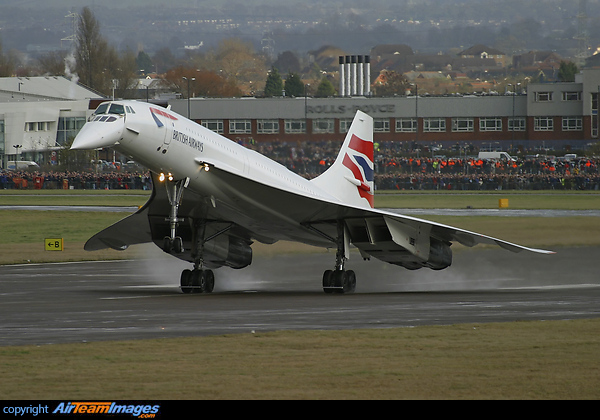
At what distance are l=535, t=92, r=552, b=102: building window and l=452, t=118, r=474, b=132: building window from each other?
287 inches

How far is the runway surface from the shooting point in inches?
576

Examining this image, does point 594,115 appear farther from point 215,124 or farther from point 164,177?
point 164,177

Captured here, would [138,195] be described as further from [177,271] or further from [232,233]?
[232,233]

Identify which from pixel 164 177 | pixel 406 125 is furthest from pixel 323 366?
pixel 406 125

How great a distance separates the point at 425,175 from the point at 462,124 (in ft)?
103

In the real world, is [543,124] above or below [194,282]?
above

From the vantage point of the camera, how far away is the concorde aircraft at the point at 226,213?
18.5 m

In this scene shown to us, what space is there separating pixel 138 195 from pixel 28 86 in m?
46.5

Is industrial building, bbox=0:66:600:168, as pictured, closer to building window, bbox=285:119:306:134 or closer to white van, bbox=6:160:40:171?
building window, bbox=285:119:306:134

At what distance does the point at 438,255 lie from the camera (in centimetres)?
2183

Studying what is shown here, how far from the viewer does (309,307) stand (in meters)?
17.5

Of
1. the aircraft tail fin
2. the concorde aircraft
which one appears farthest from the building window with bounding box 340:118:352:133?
the concorde aircraft

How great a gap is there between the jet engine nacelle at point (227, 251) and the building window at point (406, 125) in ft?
252

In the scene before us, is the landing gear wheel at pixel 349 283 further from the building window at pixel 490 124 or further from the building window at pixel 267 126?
the building window at pixel 490 124
